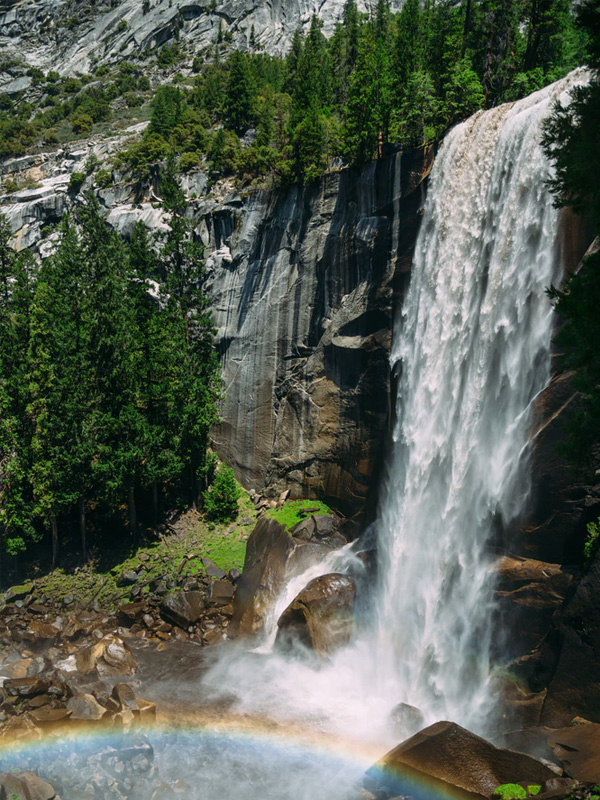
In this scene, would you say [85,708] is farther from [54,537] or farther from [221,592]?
[54,537]

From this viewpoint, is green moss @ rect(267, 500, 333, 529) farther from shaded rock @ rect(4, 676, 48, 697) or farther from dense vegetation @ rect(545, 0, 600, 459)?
dense vegetation @ rect(545, 0, 600, 459)

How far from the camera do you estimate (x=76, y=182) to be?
210 feet

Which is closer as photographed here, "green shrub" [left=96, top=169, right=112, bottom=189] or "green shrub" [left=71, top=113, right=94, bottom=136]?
"green shrub" [left=96, top=169, right=112, bottom=189]

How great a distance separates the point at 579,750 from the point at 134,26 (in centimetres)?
15348

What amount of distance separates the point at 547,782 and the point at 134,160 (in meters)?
59.3

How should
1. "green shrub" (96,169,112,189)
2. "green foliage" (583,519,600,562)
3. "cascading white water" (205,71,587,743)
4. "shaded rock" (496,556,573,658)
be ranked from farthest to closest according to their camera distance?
1. "green shrub" (96,169,112,189)
2. "cascading white water" (205,71,587,743)
3. "shaded rock" (496,556,573,658)
4. "green foliage" (583,519,600,562)

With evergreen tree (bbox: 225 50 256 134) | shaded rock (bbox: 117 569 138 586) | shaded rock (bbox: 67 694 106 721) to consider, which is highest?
evergreen tree (bbox: 225 50 256 134)

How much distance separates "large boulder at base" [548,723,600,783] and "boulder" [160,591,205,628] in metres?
16.1

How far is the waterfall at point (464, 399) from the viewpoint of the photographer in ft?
59.5

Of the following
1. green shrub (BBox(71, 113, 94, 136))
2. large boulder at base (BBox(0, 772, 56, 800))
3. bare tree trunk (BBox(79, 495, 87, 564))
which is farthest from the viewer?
green shrub (BBox(71, 113, 94, 136))

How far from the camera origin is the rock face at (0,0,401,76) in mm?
111312

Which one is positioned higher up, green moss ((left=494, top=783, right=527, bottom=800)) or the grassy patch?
green moss ((left=494, top=783, right=527, bottom=800))

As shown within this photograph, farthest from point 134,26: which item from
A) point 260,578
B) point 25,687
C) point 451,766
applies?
point 451,766

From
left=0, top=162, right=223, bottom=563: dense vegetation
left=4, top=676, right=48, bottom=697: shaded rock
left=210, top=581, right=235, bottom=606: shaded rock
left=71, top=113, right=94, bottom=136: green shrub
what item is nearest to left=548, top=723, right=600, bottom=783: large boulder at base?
left=4, top=676, right=48, bottom=697: shaded rock
